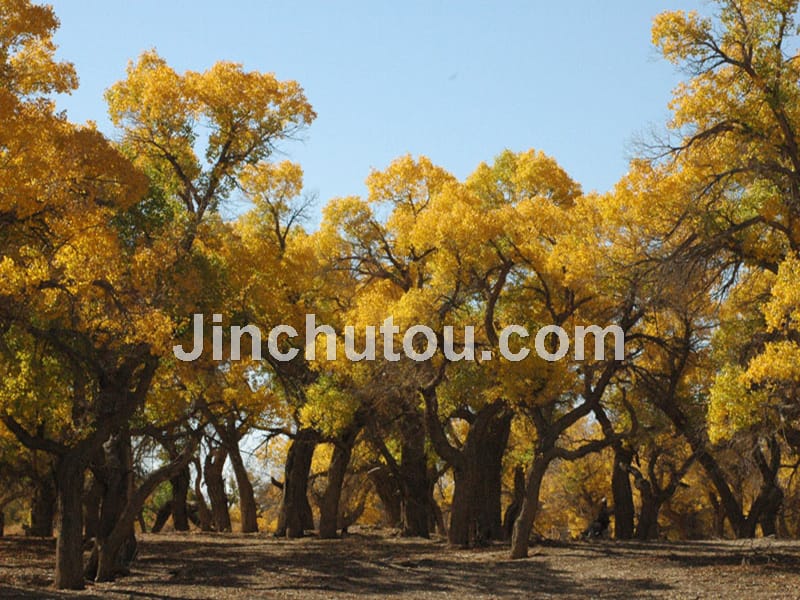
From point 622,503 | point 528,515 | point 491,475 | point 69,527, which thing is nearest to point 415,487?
point 491,475

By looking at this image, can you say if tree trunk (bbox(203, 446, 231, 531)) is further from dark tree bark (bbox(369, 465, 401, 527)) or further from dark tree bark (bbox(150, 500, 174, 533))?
dark tree bark (bbox(369, 465, 401, 527))

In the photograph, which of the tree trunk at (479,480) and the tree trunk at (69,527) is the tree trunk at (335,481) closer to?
the tree trunk at (479,480)

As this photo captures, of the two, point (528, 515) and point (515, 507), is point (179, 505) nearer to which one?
point (515, 507)

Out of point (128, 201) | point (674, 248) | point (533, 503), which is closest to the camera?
point (128, 201)

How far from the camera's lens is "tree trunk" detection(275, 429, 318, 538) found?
3091cm

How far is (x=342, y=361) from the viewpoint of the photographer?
2367cm

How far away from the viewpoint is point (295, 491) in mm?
31656

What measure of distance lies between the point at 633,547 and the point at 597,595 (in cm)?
845

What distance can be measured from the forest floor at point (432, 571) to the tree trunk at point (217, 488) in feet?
30.3

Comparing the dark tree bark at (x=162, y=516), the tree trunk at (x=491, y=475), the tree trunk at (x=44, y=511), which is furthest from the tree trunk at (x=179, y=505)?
the tree trunk at (x=491, y=475)

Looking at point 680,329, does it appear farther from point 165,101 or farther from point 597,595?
→ point 165,101

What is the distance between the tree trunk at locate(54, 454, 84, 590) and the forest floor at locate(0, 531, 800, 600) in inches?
13.3

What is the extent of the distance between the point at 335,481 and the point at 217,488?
282 inches

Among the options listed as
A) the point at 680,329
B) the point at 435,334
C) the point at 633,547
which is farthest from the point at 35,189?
the point at 633,547
